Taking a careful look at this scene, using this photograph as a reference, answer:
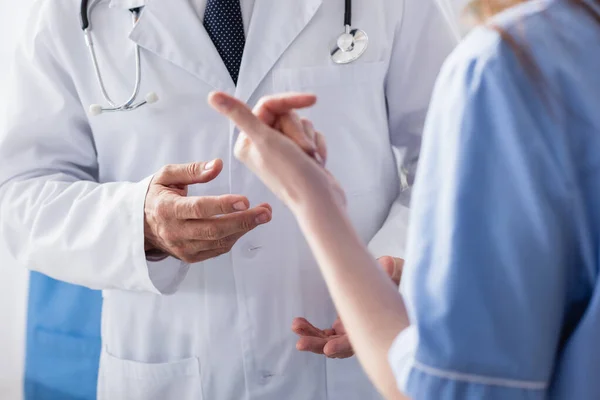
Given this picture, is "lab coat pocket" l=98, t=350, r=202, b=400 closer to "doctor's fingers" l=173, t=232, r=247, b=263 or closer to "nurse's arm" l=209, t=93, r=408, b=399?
"doctor's fingers" l=173, t=232, r=247, b=263

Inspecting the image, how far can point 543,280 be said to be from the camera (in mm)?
444

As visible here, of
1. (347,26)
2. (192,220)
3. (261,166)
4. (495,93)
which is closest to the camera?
(495,93)

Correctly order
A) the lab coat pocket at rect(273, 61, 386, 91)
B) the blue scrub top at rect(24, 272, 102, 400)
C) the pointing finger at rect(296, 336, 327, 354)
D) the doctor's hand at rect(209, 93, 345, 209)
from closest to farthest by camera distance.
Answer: the doctor's hand at rect(209, 93, 345, 209) < the pointing finger at rect(296, 336, 327, 354) < the lab coat pocket at rect(273, 61, 386, 91) < the blue scrub top at rect(24, 272, 102, 400)

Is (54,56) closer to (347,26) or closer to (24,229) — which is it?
(24,229)

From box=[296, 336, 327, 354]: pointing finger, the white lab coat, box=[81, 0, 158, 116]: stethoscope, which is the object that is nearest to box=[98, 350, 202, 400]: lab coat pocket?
the white lab coat

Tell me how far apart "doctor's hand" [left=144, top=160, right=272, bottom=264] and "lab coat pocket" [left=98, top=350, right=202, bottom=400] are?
8.9 inches

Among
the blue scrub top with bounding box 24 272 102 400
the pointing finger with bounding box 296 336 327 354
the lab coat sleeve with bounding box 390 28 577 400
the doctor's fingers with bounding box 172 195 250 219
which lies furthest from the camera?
the blue scrub top with bounding box 24 272 102 400

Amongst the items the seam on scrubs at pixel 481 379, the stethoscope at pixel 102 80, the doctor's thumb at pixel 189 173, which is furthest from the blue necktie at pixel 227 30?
the seam on scrubs at pixel 481 379

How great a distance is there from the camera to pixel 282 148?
1.87 ft

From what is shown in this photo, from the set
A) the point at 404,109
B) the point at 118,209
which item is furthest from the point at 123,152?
Answer: the point at 404,109

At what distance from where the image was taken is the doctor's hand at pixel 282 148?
0.56 meters

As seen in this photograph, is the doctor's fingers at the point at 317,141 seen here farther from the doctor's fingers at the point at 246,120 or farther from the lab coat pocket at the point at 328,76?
A: the lab coat pocket at the point at 328,76

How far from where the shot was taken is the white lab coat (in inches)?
40.0

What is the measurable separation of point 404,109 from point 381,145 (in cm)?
9
